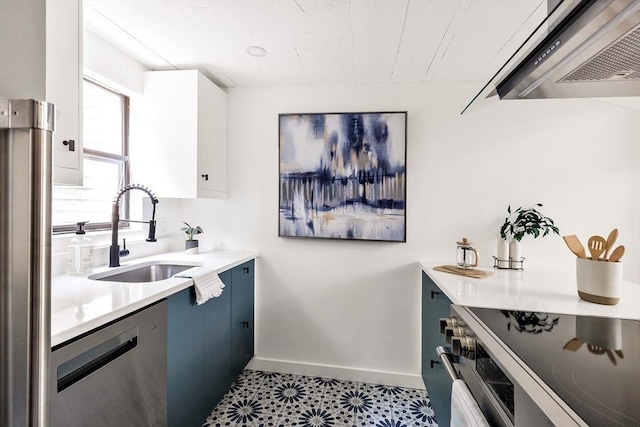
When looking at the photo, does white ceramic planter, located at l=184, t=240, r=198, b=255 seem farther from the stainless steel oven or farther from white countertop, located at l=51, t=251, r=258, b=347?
the stainless steel oven

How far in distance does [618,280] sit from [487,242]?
3.10 feet

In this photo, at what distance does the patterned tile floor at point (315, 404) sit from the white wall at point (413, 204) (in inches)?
6.2

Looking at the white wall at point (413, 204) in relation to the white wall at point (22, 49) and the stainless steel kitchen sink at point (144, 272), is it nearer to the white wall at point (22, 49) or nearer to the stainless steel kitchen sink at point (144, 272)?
the stainless steel kitchen sink at point (144, 272)

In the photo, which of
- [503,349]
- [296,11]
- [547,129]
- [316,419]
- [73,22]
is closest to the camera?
[503,349]

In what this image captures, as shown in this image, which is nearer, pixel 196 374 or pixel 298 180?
pixel 196 374

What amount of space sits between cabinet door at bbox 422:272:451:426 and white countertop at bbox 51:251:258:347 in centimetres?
133

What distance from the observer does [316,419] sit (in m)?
1.92

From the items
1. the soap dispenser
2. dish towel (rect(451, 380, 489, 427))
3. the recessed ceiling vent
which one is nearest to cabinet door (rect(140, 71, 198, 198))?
the soap dispenser

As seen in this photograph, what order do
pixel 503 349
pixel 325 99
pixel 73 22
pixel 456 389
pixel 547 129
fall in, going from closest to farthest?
pixel 503 349 → pixel 456 389 → pixel 73 22 → pixel 547 129 → pixel 325 99

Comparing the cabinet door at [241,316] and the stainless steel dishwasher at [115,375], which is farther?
the cabinet door at [241,316]

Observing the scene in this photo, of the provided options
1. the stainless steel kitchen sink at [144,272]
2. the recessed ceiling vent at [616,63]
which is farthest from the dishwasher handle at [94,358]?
the recessed ceiling vent at [616,63]

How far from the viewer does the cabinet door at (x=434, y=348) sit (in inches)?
61.3

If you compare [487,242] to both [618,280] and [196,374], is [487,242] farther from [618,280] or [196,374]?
[196,374]

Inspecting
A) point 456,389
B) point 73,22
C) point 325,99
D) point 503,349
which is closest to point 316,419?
point 456,389
